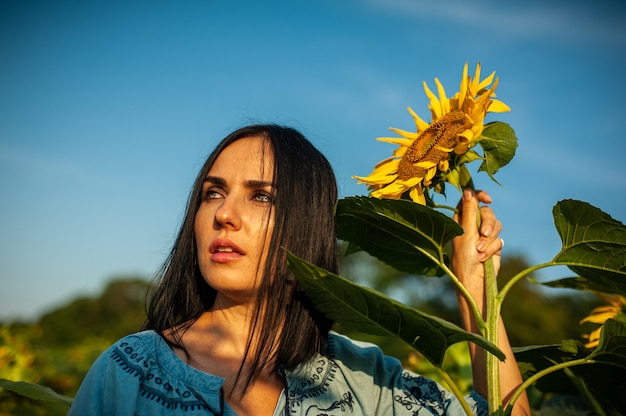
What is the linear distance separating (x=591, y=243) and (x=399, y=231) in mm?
489

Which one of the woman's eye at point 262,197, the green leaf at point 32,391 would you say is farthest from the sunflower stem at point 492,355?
the green leaf at point 32,391

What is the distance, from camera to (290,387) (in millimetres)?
1831

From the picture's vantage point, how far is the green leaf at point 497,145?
5.30ft

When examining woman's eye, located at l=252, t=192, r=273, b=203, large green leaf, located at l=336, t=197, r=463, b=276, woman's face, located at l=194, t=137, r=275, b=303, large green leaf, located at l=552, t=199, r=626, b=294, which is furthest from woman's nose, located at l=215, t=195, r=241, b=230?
large green leaf, located at l=552, t=199, r=626, b=294

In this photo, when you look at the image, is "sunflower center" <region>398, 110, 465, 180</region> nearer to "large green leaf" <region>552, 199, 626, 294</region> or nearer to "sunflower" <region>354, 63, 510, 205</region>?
"sunflower" <region>354, 63, 510, 205</region>

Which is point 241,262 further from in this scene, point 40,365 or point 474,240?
point 40,365

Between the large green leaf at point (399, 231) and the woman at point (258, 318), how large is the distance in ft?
0.49

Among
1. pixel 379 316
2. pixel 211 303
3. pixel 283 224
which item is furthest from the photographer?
pixel 211 303

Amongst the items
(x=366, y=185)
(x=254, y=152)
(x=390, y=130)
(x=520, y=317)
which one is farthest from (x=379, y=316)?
(x=520, y=317)

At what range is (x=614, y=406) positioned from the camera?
164 centimetres

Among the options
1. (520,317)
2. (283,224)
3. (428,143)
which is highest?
(428,143)

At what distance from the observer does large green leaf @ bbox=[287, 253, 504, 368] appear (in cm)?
130

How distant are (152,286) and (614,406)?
160 cm

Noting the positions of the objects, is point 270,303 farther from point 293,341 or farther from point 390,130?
point 390,130
